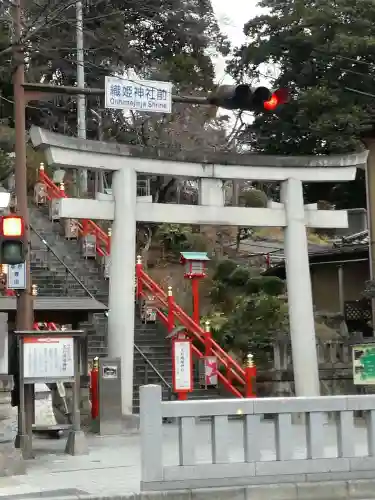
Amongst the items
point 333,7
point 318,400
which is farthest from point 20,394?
point 333,7

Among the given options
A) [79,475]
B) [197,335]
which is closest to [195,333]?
[197,335]

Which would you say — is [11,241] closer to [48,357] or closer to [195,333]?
[48,357]

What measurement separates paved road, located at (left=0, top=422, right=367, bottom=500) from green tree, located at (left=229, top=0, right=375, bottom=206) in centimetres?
2149

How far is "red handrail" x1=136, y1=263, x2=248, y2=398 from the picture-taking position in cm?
1905

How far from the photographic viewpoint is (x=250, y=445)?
31.9ft

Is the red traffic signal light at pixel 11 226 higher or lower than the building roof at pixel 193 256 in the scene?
lower

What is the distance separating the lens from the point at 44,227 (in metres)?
26.5

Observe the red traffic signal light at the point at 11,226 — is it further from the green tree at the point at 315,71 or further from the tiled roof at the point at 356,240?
the green tree at the point at 315,71

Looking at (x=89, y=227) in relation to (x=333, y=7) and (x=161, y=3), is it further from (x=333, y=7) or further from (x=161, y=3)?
(x=333, y=7)

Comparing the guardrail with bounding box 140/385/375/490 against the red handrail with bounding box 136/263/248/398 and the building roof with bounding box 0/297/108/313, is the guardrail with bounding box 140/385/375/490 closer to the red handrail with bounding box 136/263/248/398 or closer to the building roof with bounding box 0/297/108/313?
the building roof with bounding box 0/297/108/313

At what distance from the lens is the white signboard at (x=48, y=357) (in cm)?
1241

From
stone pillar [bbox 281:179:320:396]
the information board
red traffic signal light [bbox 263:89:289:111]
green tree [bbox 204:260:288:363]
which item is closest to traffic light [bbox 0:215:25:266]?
red traffic signal light [bbox 263:89:289:111]

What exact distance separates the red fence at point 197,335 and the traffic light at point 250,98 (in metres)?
8.48

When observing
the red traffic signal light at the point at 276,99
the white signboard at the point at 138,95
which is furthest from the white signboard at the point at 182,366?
the red traffic signal light at the point at 276,99
